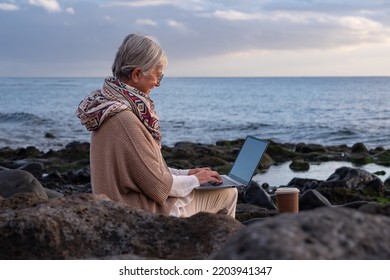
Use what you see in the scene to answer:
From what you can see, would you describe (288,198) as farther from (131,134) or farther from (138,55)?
(138,55)

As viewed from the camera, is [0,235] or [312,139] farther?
[312,139]

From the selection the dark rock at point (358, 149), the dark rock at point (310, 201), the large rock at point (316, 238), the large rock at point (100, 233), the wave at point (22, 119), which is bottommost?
the wave at point (22, 119)

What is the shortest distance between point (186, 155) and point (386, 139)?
11.8 metres

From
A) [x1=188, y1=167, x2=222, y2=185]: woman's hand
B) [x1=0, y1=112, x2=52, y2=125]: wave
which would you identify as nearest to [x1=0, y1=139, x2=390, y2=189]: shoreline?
[x1=188, y1=167, x2=222, y2=185]: woman's hand

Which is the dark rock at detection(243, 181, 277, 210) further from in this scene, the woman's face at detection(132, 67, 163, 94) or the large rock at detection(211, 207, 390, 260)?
the large rock at detection(211, 207, 390, 260)

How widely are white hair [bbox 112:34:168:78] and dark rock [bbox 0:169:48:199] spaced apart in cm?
390

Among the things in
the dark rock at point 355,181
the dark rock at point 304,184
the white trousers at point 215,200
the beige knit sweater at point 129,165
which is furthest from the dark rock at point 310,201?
the dark rock at point 304,184

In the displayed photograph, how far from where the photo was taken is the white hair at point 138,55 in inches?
214

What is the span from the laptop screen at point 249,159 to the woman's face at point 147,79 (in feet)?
3.66

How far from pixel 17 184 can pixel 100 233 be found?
236 inches

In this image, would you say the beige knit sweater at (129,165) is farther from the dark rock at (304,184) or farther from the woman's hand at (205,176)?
the dark rock at (304,184)

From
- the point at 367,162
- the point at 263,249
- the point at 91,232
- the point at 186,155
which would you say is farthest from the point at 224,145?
the point at 263,249

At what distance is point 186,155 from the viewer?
19.6 m
